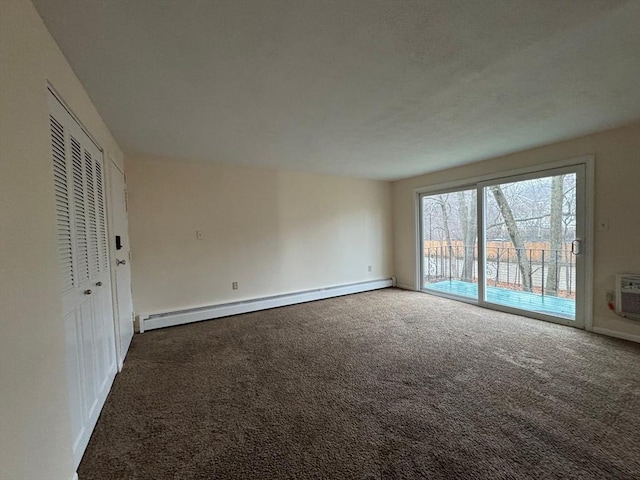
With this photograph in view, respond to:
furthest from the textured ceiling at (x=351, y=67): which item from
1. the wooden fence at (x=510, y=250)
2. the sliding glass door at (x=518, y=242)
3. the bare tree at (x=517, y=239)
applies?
the wooden fence at (x=510, y=250)

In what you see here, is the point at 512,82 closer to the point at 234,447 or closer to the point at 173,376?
the point at 234,447

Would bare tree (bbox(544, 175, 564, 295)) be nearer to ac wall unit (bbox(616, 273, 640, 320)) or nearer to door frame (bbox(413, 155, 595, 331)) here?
door frame (bbox(413, 155, 595, 331))

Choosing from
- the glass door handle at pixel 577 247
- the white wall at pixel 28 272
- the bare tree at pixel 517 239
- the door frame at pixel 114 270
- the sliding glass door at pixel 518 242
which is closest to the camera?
the white wall at pixel 28 272

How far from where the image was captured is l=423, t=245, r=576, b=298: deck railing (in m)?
3.53

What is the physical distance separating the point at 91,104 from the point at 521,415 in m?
3.75

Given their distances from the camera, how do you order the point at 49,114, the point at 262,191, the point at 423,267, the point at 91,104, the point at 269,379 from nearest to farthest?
the point at 49,114, the point at 91,104, the point at 269,379, the point at 262,191, the point at 423,267

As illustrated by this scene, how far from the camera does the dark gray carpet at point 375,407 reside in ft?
4.82

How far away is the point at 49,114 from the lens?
1365mm

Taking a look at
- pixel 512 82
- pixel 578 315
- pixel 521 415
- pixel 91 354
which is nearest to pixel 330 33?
pixel 512 82

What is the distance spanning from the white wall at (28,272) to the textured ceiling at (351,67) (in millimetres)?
313

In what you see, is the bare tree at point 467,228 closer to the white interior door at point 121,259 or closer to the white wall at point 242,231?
the white wall at point 242,231

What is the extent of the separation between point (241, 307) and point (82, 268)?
8.50 ft

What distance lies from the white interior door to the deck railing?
15.5 ft

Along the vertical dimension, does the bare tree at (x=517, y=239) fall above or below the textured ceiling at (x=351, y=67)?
below
